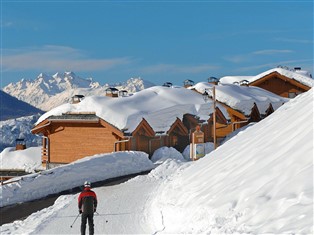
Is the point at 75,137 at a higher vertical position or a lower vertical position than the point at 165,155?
higher

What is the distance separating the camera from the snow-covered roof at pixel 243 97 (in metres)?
46.1

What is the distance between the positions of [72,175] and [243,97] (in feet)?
94.7

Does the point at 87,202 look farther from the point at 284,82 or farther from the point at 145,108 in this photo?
the point at 284,82

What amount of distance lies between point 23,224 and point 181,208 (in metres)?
6.37

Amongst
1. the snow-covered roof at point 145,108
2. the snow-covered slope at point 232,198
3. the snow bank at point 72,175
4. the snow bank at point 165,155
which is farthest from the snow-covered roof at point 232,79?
the snow-covered slope at point 232,198

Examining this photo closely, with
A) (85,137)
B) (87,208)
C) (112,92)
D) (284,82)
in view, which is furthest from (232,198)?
(284,82)

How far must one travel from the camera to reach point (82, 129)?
1371 inches

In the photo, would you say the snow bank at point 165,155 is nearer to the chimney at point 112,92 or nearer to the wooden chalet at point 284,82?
the chimney at point 112,92

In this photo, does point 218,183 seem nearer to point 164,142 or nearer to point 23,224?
point 23,224

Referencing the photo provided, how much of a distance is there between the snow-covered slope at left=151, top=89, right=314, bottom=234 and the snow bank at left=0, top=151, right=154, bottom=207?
783cm

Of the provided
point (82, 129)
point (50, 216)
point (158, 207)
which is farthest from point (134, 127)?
point (158, 207)

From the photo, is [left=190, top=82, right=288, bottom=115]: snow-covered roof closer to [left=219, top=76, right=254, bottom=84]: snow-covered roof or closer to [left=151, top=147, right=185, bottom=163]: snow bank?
[left=151, top=147, right=185, bottom=163]: snow bank

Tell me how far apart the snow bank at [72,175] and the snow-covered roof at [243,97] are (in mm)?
19042

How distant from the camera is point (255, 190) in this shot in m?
9.98
